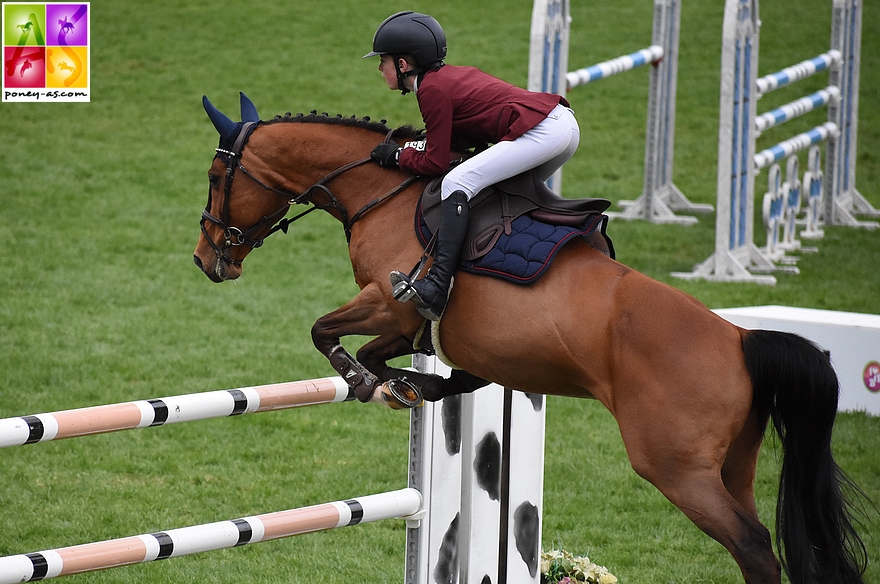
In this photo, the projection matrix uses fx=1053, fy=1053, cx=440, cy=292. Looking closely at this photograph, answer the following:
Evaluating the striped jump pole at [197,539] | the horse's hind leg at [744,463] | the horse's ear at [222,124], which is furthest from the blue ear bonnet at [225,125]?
the horse's hind leg at [744,463]

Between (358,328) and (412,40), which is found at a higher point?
(412,40)

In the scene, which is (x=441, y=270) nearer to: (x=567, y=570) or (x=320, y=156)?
(x=320, y=156)

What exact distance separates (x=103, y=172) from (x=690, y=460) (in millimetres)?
11631

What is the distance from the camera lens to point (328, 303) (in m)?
9.59

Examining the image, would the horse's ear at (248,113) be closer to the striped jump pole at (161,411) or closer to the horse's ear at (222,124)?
the horse's ear at (222,124)

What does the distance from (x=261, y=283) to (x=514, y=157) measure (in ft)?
23.3

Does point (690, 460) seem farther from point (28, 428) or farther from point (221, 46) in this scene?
point (221, 46)

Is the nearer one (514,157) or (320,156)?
(514,157)

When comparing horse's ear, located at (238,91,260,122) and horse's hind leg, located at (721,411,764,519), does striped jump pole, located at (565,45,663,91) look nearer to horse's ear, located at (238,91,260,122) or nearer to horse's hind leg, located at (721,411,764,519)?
horse's ear, located at (238,91,260,122)

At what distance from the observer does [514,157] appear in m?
3.47

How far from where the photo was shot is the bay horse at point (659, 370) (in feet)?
10.7

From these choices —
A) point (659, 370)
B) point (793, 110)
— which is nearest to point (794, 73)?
point (793, 110)

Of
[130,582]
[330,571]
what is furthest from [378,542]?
[130,582]

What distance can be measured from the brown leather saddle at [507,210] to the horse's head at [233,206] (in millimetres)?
653
